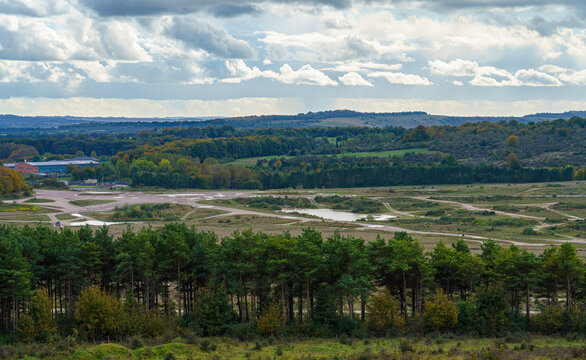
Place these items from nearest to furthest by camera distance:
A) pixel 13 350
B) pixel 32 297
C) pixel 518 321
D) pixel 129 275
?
pixel 13 350, pixel 32 297, pixel 518 321, pixel 129 275

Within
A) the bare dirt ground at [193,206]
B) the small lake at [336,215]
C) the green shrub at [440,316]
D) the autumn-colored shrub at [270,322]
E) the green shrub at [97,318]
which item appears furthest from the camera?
the small lake at [336,215]

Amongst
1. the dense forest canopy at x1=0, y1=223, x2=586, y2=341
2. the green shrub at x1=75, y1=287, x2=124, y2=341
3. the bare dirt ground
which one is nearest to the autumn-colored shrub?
the dense forest canopy at x1=0, y1=223, x2=586, y2=341

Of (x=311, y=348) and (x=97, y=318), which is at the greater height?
(x=97, y=318)

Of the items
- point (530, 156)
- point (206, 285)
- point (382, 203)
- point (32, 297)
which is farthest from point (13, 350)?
point (530, 156)

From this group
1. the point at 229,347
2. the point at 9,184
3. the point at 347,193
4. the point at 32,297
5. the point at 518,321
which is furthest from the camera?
the point at 347,193

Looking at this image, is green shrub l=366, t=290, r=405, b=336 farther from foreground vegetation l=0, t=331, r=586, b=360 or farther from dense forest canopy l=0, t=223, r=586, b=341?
foreground vegetation l=0, t=331, r=586, b=360

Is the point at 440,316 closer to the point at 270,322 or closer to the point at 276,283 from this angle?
the point at 270,322


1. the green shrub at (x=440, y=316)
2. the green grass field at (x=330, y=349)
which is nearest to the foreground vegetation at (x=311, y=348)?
the green grass field at (x=330, y=349)

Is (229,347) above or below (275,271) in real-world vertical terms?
below

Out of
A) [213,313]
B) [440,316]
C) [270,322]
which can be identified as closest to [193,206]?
[213,313]

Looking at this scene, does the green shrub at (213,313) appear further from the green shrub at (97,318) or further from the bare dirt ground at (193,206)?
the bare dirt ground at (193,206)

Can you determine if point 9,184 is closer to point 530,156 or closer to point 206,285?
point 206,285
